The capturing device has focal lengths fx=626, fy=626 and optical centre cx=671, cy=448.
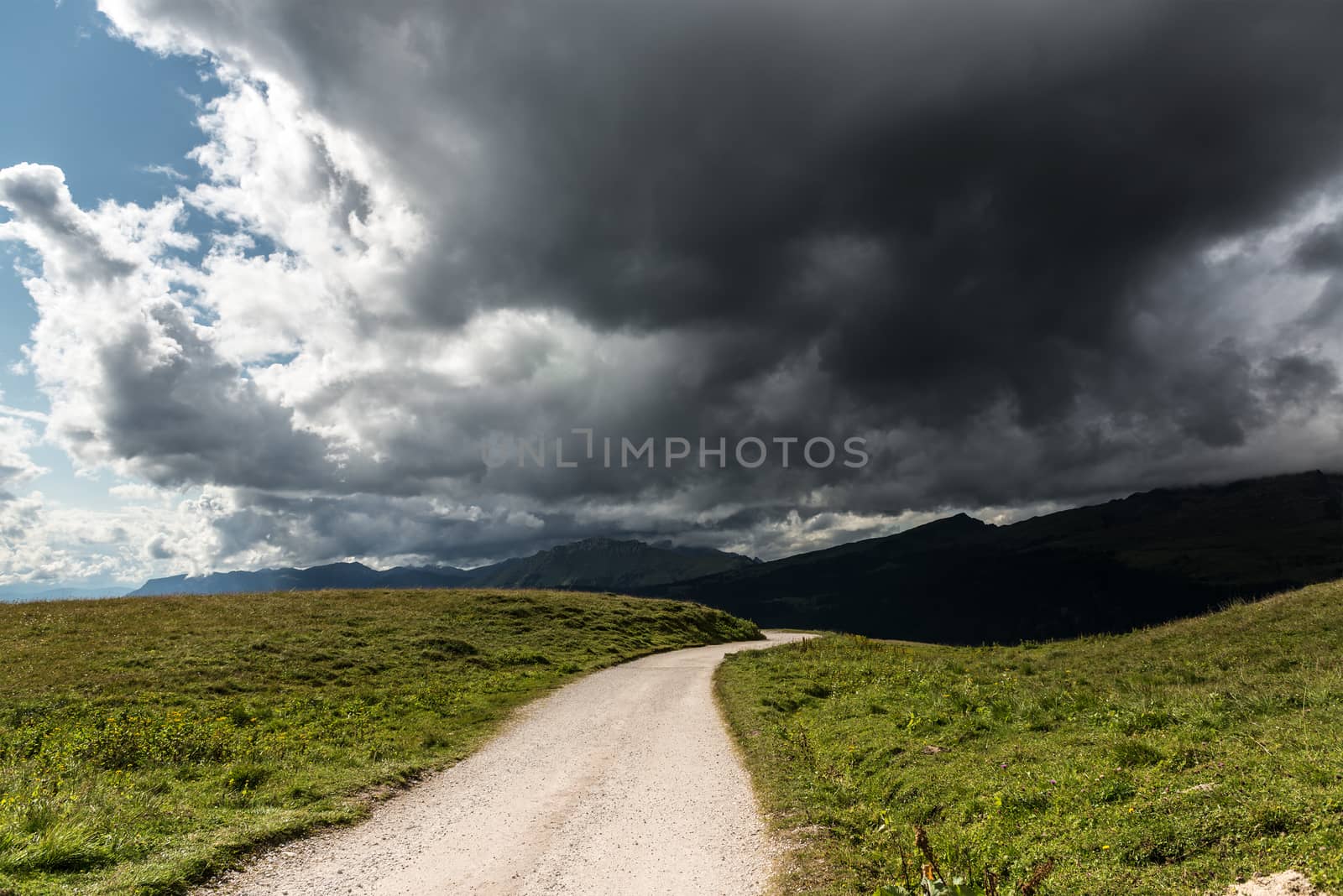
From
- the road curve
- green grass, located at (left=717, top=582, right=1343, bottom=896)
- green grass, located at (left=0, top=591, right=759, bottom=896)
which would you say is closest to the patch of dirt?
green grass, located at (left=717, top=582, right=1343, bottom=896)

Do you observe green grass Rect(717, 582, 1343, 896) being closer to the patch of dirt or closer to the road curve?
the patch of dirt

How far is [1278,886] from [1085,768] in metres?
4.91

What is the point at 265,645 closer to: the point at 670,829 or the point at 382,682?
the point at 382,682

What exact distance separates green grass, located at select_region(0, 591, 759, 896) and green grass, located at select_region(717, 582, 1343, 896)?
10.7 metres

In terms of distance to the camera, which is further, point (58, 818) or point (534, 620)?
point (534, 620)

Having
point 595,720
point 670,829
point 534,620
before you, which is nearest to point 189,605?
point 534,620

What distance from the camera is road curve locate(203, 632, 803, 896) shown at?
A: 10.6 m

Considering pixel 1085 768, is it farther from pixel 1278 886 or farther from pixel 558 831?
pixel 558 831

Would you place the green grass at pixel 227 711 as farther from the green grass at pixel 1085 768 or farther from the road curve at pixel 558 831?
the green grass at pixel 1085 768

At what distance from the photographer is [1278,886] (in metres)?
7.02

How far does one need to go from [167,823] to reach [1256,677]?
2705 centimetres

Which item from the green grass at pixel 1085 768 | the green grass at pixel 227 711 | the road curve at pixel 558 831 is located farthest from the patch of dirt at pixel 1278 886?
the green grass at pixel 227 711

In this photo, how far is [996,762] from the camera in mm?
13227

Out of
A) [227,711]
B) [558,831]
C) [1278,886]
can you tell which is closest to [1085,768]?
[1278,886]
